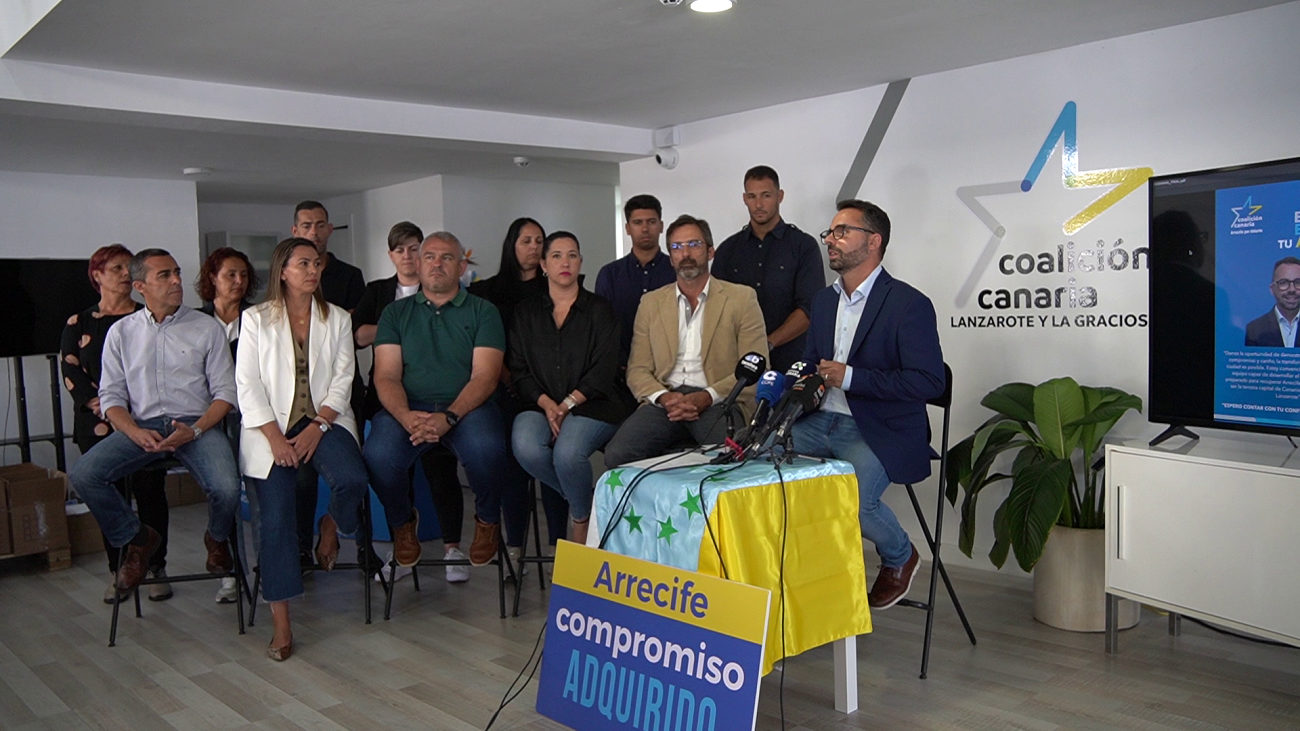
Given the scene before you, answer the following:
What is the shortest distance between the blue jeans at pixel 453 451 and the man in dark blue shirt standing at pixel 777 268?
145 centimetres

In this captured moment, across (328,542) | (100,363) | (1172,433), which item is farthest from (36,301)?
(1172,433)

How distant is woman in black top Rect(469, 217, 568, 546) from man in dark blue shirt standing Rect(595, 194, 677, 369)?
378 millimetres

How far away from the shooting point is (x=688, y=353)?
407 cm

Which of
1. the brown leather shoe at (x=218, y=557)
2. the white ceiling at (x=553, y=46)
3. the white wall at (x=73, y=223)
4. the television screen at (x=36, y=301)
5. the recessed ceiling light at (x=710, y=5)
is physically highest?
the white ceiling at (x=553, y=46)

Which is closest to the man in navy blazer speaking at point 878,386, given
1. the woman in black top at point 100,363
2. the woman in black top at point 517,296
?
the woman in black top at point 517,296

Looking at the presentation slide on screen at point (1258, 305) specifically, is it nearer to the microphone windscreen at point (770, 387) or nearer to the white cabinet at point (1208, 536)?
the white cabinet at point (1208, 536)

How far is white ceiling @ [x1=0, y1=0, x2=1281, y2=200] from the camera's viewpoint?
12.2 feet

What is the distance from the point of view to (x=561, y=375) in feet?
13.8

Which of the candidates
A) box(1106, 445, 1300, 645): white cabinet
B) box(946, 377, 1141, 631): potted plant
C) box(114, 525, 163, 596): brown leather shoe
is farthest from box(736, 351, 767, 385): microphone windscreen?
box(114, 525, 163, 596): brown leather shoe

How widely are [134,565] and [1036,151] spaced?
14.3 feet

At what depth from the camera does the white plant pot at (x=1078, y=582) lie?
3.76 metres

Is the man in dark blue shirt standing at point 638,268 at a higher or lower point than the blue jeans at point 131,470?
higher

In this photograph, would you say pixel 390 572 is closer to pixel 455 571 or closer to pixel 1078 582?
pixel 455 571

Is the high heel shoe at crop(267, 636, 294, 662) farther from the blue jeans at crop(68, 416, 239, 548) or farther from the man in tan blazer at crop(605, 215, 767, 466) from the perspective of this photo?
the man in tan blazer at crop(605, 215, 767, 466)
